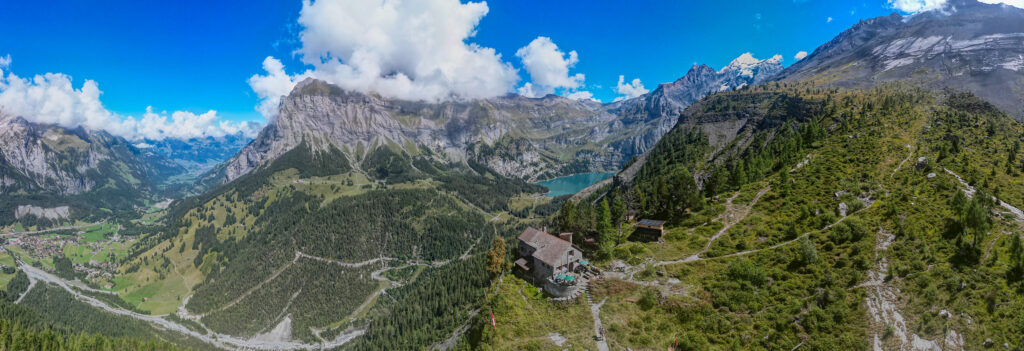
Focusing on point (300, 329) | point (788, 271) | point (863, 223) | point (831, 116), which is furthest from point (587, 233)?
point (300, 329)

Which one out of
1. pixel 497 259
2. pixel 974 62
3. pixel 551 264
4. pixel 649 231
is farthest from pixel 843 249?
pixel 974 62

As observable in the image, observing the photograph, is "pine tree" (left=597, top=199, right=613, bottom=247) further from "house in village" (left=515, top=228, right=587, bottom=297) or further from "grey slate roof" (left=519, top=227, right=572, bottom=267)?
"grey slate roof" (left=519, top=227, right=572, bottom=267)

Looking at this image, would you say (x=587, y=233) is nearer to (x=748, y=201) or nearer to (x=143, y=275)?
(x=748, y=201)

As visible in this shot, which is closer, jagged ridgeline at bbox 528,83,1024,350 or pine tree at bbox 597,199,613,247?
jagged ridgeline at bbox 528,83,1024,350

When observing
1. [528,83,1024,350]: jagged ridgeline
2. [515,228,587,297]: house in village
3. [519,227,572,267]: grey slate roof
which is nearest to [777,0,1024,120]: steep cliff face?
[528,83,1024,350]: jagged ridgeline

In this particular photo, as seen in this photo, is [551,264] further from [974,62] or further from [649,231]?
[974,62]

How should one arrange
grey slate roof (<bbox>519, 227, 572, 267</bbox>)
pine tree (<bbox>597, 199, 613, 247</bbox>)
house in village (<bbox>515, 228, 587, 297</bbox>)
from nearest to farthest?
1. house in village (<bbox>515, 228, 587, 297</bbox>)
2. grey slate roof (<bbox>519, 227, 572, 267</bbox>)
3. pine tree (<bbox>597, 199, 613, 247</bbox>)
